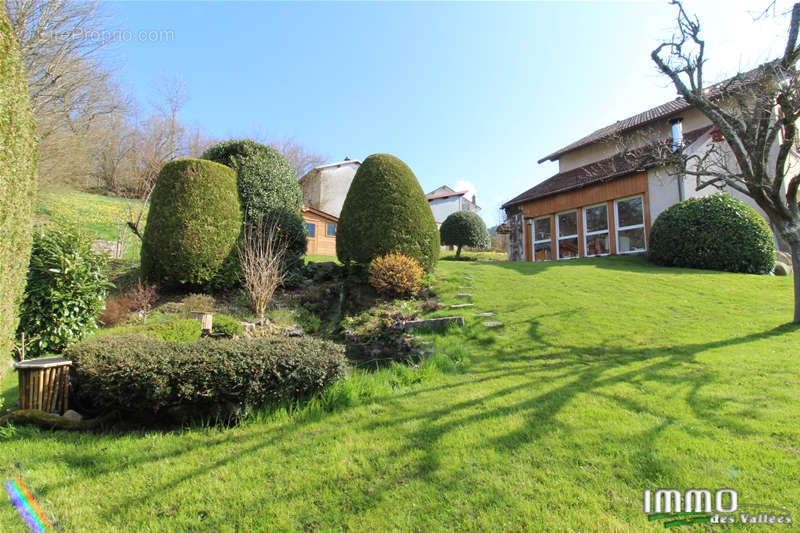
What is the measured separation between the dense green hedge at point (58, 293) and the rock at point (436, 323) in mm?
5007

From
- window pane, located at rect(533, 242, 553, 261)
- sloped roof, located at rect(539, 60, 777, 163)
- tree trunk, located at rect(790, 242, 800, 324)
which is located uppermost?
sloped roof, located at rect(539, 60, 777, 163)

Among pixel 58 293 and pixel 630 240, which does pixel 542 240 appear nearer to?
pixel 630 240

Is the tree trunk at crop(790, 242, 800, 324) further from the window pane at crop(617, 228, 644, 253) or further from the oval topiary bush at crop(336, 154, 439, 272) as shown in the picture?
the window pane at crop(617, 228, 644, 253)

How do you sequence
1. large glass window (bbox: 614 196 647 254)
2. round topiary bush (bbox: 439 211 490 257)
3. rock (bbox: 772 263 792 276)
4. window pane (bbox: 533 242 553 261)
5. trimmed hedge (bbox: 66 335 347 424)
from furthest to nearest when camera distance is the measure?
round topiary bush (bbox: 439 211 490 257) → window pane (bbox: 533 242 553 261) → large glass window (bbox: 614 196 647 254) → rock (bbox: 772 263 792 276) → trimmed hedge (bbox: 66 335 347 424)

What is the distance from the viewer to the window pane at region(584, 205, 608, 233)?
14596mm

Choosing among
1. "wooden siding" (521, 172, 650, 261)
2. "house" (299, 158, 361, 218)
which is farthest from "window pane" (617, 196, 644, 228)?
"house" (299, 158, 361, 218)

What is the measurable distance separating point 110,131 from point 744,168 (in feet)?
96.1

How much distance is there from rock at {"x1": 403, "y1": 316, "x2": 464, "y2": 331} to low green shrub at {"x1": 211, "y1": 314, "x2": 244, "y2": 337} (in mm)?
2923

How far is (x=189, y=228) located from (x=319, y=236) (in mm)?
13094

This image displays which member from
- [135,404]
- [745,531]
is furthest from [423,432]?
[135,404]

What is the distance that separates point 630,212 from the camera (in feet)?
45.6

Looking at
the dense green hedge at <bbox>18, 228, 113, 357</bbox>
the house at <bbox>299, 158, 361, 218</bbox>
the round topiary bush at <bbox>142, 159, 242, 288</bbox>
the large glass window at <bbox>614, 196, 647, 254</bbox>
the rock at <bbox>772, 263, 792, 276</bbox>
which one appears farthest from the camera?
the house at <bbox>299, 158, 361, 218</bbox>

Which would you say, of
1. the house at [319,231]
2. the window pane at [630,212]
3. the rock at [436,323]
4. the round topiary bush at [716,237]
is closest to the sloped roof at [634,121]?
the window pane at [630,212]

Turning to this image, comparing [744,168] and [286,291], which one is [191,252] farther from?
[744,168]
